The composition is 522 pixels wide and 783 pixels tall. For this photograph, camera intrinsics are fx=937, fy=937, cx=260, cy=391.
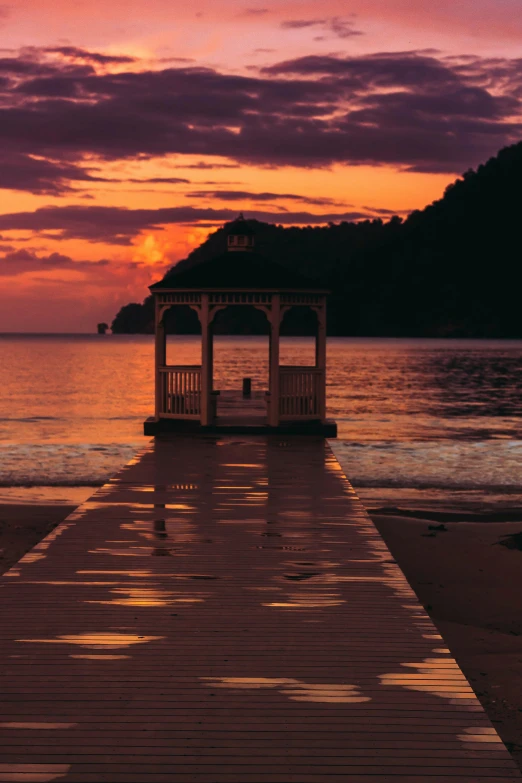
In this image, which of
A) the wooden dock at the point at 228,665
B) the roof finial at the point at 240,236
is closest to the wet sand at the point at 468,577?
the wooden dock at the point at 228,665

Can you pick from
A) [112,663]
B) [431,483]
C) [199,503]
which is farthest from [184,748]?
[431,483]

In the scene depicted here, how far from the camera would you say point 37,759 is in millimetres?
4605

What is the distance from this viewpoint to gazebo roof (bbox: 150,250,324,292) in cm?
1984

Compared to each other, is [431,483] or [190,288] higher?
[190,288]

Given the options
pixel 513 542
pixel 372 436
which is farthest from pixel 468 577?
pixel 372 436

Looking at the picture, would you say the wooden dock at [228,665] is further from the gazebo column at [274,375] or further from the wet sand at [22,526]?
the gazebo column at [274,375]

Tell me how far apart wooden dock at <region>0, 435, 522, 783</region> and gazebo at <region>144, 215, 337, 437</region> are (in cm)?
998

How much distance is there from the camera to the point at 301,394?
67.8 feet

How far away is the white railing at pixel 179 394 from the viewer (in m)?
20.8

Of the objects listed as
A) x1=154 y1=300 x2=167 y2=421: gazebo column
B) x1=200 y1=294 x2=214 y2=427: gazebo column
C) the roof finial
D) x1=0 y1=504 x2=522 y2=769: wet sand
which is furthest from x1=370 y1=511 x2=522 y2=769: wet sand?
the roof finial

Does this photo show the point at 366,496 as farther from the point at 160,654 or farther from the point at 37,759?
the point at 37,759

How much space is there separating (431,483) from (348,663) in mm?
18073

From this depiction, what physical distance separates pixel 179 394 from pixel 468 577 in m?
9.95

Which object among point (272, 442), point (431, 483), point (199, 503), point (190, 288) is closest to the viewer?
point (199, 503)
